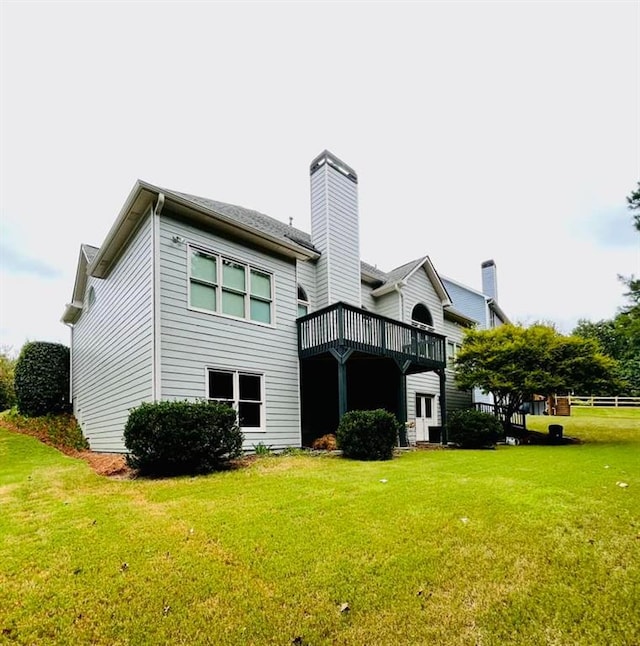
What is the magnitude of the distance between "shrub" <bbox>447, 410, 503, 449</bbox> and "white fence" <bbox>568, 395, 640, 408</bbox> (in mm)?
25303

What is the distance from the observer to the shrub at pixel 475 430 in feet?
42.4

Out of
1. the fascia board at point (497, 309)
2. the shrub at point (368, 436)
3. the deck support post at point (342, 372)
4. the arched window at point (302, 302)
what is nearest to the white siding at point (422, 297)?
the arched window at point (302, 302)

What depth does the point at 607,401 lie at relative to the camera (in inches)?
1362

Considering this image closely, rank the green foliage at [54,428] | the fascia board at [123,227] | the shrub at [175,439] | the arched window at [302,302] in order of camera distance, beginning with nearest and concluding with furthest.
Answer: the shrub at [175,439] < the fascia board at [123,227] < the arched window at [302,302] < the green foliage at [54,428]

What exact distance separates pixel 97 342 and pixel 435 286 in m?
13.1

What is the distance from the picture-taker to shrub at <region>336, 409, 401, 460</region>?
368 inches

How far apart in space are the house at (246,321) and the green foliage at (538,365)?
277 centimetres

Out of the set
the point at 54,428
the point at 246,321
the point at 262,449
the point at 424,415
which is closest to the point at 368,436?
the point at 262,449

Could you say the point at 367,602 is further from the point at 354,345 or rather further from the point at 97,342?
the point at 97,342

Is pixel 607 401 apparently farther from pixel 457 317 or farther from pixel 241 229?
pixel 241 229

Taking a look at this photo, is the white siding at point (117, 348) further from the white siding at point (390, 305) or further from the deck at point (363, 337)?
the white siding at point (390, 305)

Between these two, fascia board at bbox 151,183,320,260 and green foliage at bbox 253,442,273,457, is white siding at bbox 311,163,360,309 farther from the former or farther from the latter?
green foliage at bbox 253,442,273,457

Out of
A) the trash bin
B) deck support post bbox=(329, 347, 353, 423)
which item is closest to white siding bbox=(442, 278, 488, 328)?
the trash bin

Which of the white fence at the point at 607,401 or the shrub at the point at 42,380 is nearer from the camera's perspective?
the shrub at the point at 42,380
